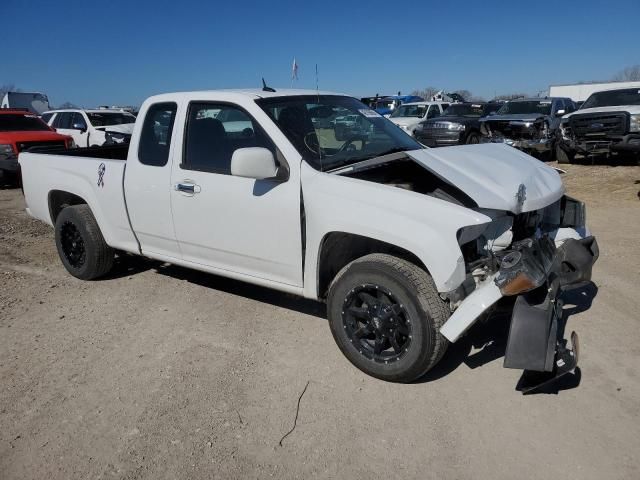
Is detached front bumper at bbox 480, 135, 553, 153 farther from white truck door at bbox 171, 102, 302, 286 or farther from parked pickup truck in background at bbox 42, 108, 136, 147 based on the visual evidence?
white truck door at bbox 171, 102, 302, 286

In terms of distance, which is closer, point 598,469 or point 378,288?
point 598,469

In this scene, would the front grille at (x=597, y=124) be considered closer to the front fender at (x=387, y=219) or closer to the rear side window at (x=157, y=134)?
the front fender at (x=387, y=219)

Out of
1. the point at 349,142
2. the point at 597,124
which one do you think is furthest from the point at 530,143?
the point at 349,142

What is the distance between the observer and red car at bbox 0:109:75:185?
11.8m

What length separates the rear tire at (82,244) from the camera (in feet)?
16.5

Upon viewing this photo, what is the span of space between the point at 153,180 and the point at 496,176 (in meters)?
2.68

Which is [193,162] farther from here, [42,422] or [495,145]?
[495,145]

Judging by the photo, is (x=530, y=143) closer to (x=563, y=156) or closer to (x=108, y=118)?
(x=563, y=156)

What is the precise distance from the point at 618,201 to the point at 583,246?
586cm

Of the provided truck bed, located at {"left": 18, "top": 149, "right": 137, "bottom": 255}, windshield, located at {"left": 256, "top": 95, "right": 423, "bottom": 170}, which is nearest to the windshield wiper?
windshield, located at {"left": 256, "top": 95, "right": 423, "bottom": 170}

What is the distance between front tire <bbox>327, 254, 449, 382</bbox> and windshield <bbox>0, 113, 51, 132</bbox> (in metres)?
12.4

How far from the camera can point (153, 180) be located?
13.9 feet

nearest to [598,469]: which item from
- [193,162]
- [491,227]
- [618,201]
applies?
[491,227]

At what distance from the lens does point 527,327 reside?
9.29 feet
